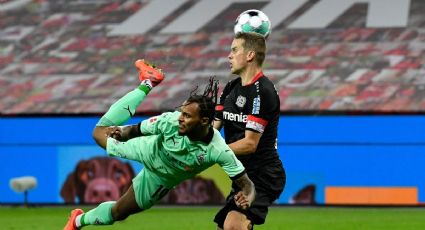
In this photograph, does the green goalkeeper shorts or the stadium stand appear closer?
the green goalkeeper shorts

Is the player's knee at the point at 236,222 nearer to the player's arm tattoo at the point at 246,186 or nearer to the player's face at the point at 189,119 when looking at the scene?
the player's arm tattoo at the point at 246,186

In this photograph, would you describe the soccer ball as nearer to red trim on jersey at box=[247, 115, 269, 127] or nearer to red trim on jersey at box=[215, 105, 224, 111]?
red trim on jersey at box=[215, 105, 224, 111]

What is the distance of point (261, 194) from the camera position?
7.26m

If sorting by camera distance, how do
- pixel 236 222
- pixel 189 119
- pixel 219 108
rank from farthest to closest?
1. pixel 219 108
2. pixel 236 222
3. pixel 189 119

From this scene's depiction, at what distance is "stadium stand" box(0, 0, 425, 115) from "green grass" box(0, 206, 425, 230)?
2.19 m

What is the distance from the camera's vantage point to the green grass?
13383 millimetres

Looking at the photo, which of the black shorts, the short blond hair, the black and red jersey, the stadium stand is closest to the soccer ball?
the short blond hair

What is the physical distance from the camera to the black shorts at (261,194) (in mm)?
7172

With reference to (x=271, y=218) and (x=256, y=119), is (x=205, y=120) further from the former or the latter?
(x=271, y=218)

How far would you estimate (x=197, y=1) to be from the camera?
20891 millimetres

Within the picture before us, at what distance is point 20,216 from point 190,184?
379cm

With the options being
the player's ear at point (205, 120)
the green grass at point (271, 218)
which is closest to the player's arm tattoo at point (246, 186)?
the player's ear at point (205, 120)

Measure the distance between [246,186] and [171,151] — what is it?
22.7 inches

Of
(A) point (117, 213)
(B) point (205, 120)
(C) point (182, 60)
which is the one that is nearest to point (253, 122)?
(B) point (205, 120)
